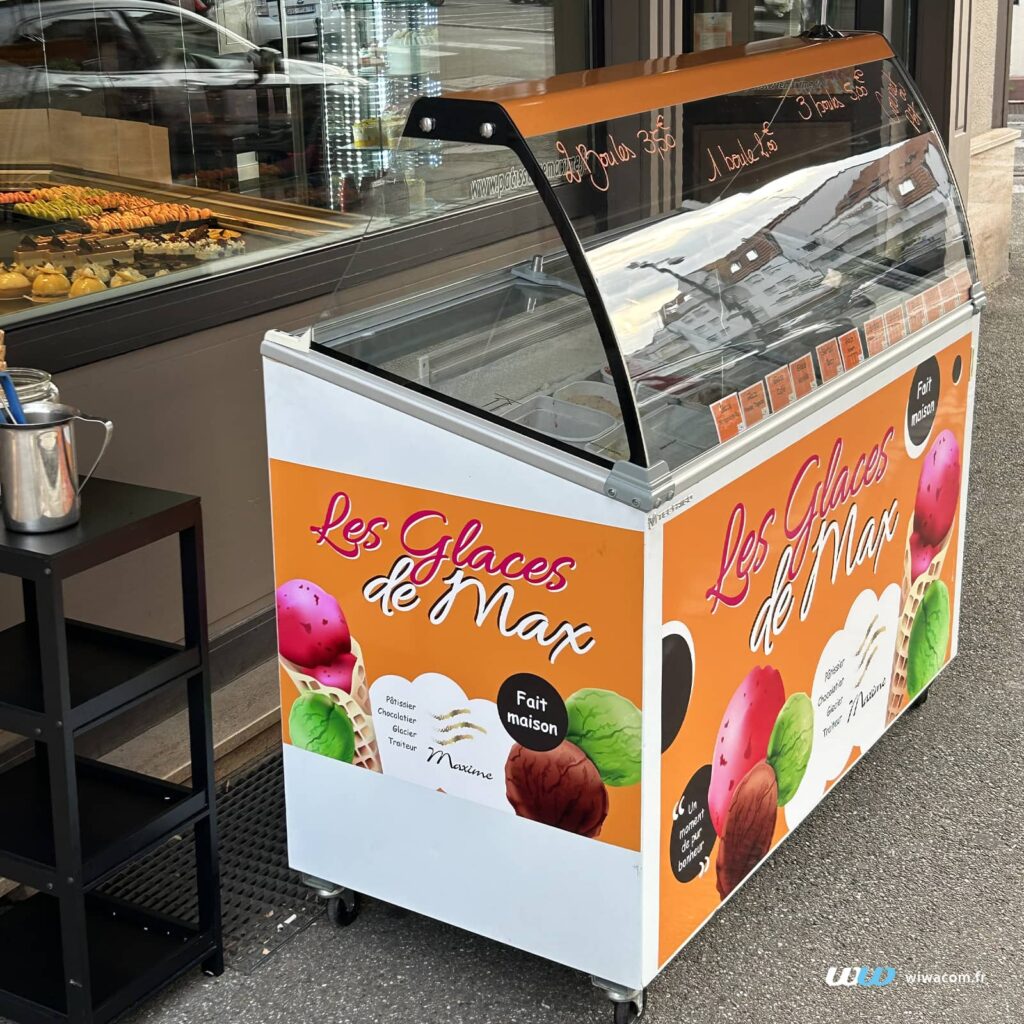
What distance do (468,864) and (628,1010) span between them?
0.40 m

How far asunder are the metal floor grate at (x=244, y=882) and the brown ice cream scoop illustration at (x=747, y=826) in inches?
34.9

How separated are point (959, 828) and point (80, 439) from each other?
2.28 metres

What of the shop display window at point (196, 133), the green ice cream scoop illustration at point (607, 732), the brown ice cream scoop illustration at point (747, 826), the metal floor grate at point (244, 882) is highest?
the shop display window at point (196, 133)

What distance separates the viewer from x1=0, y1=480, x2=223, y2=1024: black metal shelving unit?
91.4 inches

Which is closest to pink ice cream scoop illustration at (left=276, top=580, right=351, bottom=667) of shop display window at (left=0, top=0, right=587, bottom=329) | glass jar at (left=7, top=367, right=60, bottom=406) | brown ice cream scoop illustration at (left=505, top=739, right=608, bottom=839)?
brown ice cream scoop illustration at (left=505, top=739, right=608, bottom=839)

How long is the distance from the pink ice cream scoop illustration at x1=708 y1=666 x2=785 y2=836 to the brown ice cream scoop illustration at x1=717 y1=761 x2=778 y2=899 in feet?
0.09

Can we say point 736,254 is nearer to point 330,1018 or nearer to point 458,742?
point 458,742

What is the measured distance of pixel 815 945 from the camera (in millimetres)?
2811

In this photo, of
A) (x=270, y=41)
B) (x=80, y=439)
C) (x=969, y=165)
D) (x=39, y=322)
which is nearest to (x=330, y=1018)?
(x=80, y=439)

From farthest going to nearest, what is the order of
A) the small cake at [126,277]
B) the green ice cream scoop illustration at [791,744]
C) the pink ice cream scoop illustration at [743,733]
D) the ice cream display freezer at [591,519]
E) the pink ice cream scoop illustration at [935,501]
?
1. the small cake at [126,277]
2. the pink ice cream scoop illustration at [935,501]
3. the green ice cream scoop illustration at [791,744]
4. the pink ice cream scoop illustration at [743,733]
5. the ice cream display freezer at [591,519]

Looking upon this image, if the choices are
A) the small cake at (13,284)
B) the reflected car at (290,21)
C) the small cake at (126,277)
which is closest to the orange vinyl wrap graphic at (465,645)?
the small cake at (13,284)

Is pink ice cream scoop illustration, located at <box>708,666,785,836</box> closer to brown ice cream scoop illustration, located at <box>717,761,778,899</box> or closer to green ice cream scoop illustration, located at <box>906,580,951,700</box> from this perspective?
brown ice cream scoop illustration, located at <box>717,761,778,899</box>

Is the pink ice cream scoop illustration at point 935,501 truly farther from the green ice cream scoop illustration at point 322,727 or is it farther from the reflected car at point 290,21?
the reflected car at point 290,21

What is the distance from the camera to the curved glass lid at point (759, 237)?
2469mm
